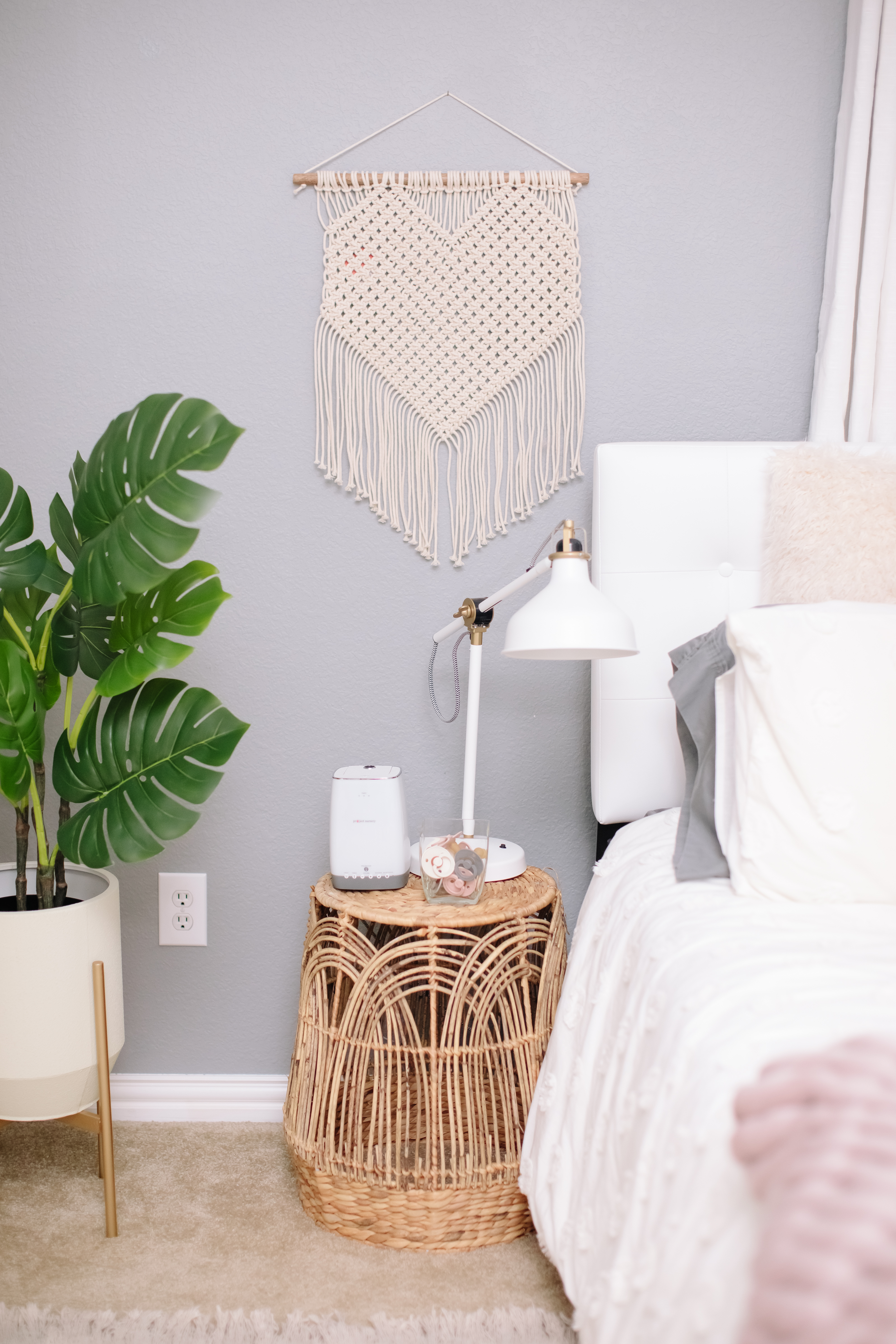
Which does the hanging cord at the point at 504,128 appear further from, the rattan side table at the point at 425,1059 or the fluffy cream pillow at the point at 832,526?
the rattan side table at the point at 425,1059

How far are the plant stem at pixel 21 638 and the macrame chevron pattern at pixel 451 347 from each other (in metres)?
0.60

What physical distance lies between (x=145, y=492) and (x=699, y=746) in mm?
836

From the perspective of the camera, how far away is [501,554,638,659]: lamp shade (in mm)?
1159

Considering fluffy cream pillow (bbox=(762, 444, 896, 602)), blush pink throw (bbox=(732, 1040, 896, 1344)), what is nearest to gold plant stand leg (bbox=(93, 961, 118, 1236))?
blush pink throw (bbox=(732, 1040, 896, 1344))

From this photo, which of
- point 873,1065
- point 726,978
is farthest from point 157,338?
point 873,1065

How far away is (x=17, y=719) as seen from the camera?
121cm

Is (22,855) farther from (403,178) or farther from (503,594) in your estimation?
(403,178)

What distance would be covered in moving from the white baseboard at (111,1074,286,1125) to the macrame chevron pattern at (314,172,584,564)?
104 centimetres

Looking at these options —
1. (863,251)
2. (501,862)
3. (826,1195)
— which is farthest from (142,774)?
(863,251)

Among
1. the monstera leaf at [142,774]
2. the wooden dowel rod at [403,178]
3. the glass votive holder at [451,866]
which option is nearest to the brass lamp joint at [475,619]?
the glass votive holder at [451,866]

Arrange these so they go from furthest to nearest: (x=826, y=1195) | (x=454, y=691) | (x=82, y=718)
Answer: (x=454, y=691)
(x=82, y=718)
(x=826, y=1195)

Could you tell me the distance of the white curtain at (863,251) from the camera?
1.53 meters

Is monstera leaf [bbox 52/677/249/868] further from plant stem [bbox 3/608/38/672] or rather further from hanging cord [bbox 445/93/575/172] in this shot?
hanging cord [bbox 445/93/575/172]

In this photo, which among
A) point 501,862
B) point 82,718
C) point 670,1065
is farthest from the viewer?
point 501,862
